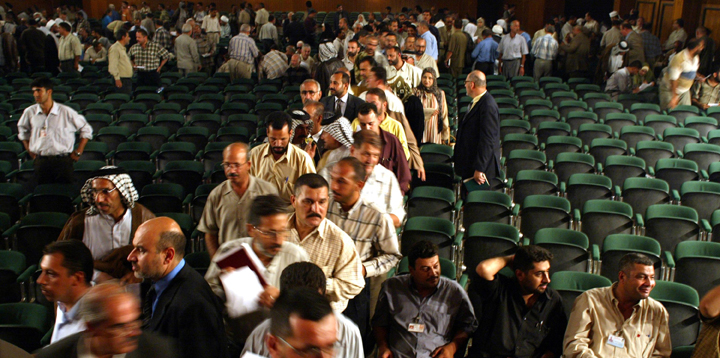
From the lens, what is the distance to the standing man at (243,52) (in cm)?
1173

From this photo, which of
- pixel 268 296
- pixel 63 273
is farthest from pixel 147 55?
pixel 268 296

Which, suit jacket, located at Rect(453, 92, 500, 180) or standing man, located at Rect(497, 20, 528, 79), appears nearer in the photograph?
suit jacket, located at Rect(453, 92, 500, 180)

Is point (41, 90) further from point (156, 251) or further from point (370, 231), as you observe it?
point (370, 231)

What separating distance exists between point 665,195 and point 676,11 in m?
10.4

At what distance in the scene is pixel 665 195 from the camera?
21.0 feet

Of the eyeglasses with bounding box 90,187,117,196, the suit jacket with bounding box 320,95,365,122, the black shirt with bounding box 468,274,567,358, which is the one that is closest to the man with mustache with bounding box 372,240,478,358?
the black shirt with bounding box 468,274,567,358

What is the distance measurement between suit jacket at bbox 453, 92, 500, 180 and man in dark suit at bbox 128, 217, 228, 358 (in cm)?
374

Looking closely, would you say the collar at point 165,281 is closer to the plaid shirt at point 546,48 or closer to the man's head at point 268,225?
the man's head at point 268,225

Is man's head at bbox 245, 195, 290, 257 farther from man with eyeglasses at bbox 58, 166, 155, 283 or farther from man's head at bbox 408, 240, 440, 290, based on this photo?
man with eyeglasses at bbox 58, 166, 155, 283

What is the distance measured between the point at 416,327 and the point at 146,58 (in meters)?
8.47

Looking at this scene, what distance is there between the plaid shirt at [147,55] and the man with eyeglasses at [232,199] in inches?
286

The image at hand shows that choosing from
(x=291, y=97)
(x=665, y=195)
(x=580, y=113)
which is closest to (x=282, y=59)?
(x=291, y=97)

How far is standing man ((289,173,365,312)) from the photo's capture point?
3.35 meters

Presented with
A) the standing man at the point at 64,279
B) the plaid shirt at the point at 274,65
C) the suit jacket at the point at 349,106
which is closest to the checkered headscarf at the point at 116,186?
the standing man at the point at 64,279
